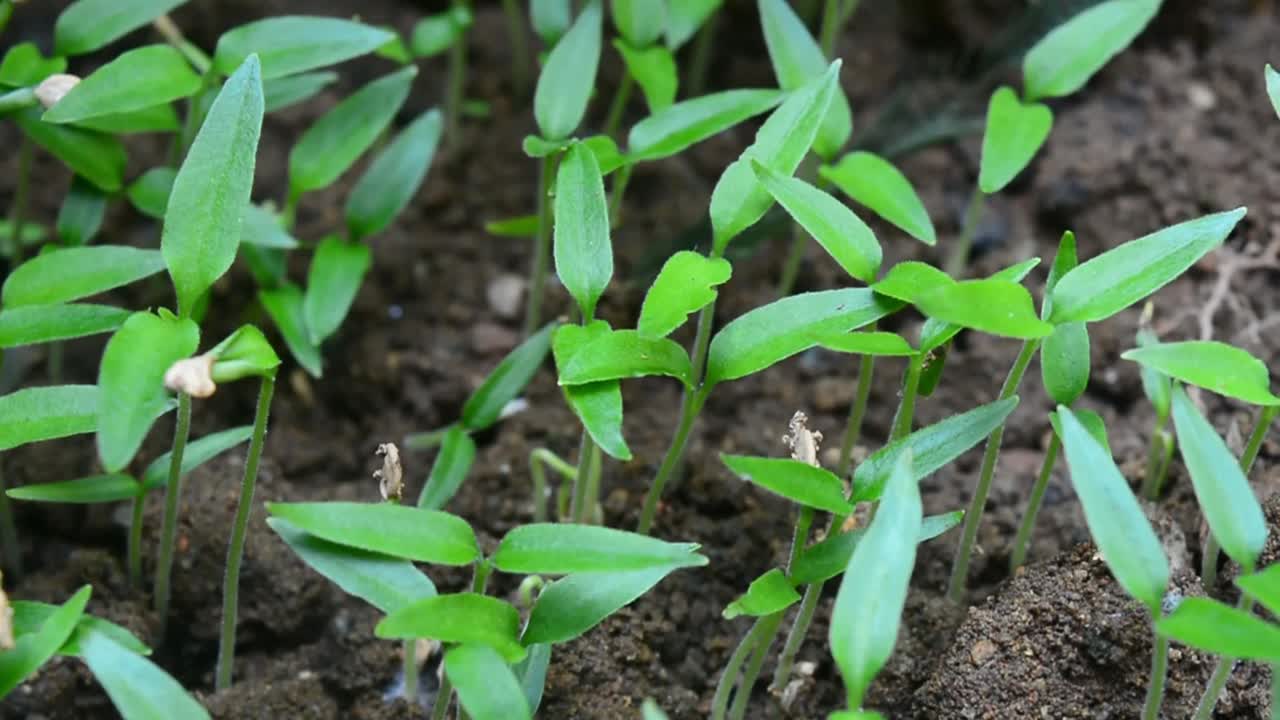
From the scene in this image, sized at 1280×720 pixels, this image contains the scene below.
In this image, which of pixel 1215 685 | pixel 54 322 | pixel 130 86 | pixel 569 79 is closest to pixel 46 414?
pixel 54 322

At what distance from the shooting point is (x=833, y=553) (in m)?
1.02

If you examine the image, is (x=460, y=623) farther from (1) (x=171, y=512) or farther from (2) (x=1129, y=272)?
(2) (x=1129, y=272)

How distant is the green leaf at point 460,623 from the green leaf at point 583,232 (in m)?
0.25

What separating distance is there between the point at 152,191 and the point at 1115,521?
95cm

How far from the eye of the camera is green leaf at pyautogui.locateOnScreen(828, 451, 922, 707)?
85 centimetres

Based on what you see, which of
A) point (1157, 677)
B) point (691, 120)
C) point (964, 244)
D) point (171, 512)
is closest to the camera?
point (1157, 677)

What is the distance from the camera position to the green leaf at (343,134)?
1386mm

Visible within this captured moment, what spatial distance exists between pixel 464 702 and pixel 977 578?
1.86ft

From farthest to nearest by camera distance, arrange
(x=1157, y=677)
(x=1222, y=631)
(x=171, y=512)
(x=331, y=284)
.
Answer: (x=331, y=284) < (x=171, y=512) < (x=1157, y=677) < (x=1222, y=631)

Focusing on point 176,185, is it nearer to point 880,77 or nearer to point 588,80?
point 588,80

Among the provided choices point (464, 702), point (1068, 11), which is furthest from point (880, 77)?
point (464, 702)

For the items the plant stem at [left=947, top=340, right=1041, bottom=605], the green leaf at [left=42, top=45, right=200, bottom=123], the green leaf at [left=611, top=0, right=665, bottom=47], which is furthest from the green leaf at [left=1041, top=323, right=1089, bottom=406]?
the green leaf at [left=42, top=45, right=200, bottom=123]

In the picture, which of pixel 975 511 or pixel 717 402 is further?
pixel 717 402

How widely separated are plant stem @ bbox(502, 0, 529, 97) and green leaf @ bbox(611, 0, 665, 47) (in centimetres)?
38
